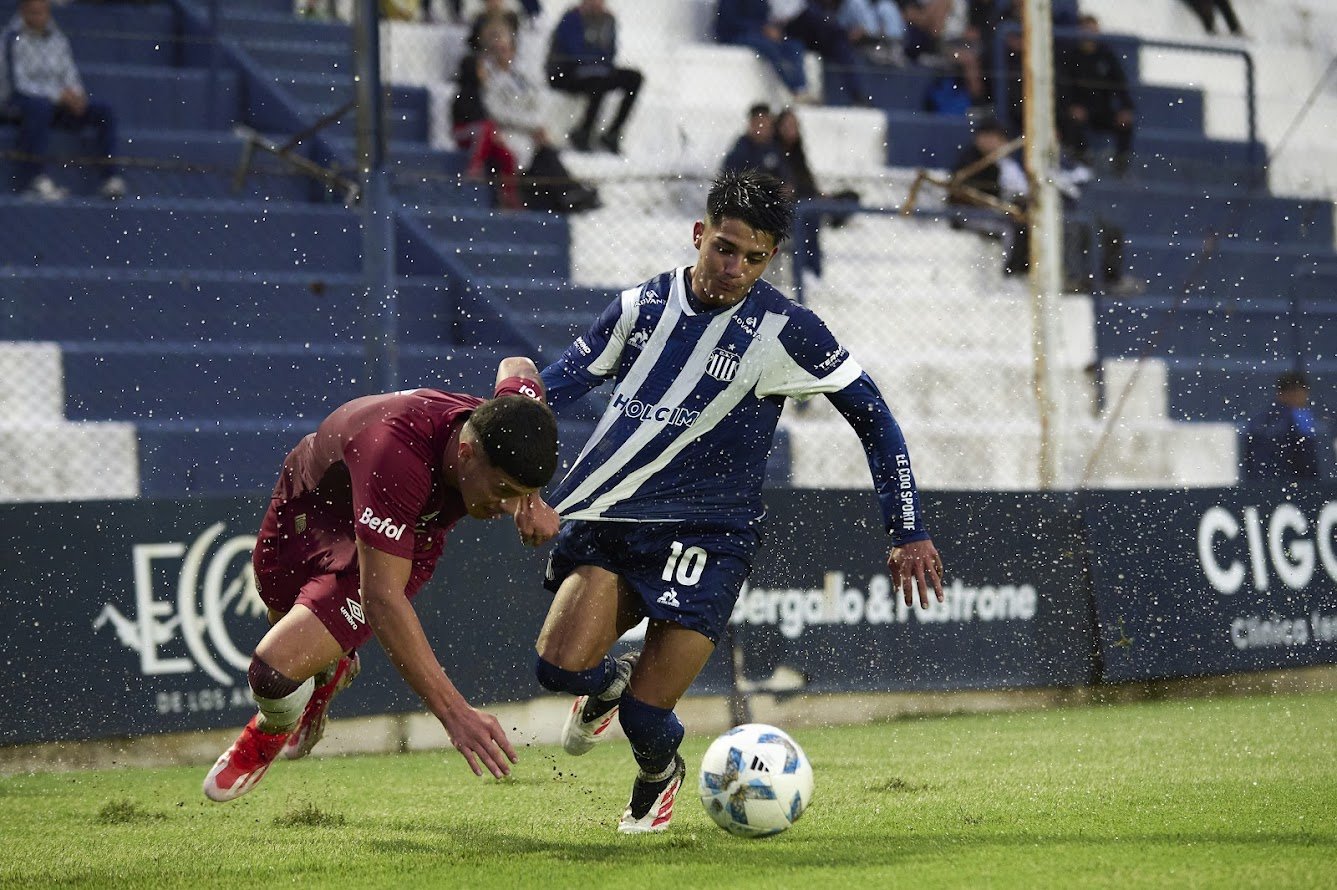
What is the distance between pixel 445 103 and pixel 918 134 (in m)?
4.84

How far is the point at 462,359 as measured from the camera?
36.2 feet

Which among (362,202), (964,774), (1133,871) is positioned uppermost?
(362,202)

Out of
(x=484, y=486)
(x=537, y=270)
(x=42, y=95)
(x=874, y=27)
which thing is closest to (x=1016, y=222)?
(x=537, y=270)

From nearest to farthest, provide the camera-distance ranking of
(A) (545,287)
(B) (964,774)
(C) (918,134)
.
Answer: (B) (964,774), (A) (545,287), (C) (918,134)

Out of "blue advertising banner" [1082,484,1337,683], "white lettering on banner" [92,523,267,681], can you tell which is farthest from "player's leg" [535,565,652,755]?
"blue advertising banner" [1082,484,1337,683]

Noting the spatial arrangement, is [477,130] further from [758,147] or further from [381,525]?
[381,525]

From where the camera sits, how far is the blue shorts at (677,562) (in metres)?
6.26

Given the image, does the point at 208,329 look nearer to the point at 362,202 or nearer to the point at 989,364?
the point at 362,202

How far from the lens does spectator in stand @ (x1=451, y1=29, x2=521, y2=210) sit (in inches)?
536

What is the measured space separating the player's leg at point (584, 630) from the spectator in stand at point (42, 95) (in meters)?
7.05

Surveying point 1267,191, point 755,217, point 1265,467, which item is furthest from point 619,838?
point 1267,191

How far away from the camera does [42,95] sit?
12.3 meters

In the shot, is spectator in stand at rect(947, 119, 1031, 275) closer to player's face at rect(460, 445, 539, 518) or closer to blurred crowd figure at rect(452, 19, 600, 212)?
blurred crowd figure at rect(452, 19, 600, 212)

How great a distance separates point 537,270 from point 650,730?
23.4ft
